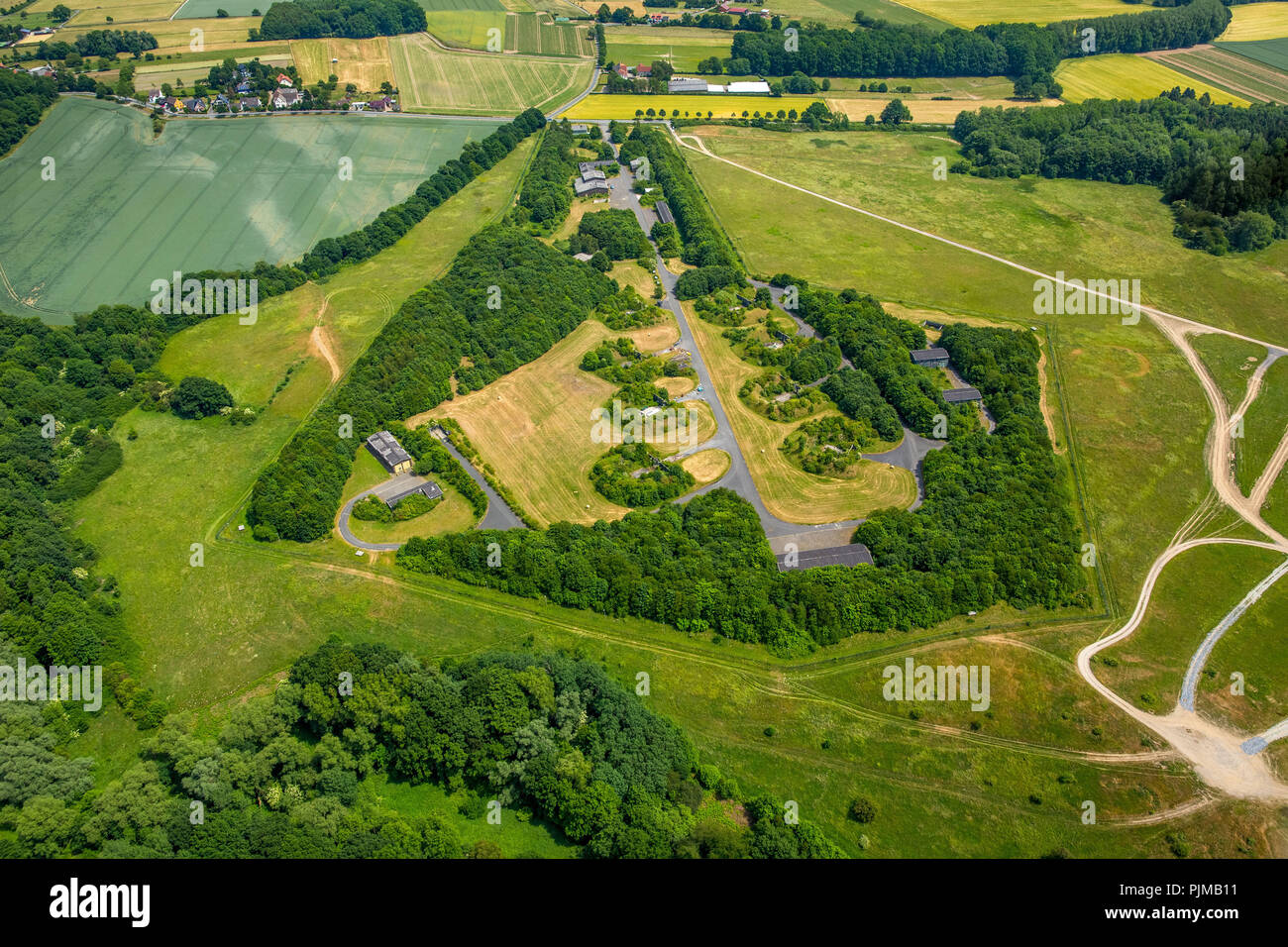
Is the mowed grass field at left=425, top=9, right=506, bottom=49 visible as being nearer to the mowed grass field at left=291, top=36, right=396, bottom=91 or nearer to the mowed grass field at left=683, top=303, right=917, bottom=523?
the mowed grass field at left=291, top=36, right=396, bottom=91

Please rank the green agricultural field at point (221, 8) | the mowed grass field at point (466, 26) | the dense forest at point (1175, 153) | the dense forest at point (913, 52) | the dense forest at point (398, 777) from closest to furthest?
the dense forest at point (398, 777) → the dense forest at point (1175, 153) → the dense forest at point (913, 52) → the mowed grass field at point (466, 26) → the green agricultural field at point (221, 8)

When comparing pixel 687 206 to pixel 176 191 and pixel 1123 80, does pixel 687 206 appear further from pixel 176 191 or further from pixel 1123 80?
pixel 1123 80

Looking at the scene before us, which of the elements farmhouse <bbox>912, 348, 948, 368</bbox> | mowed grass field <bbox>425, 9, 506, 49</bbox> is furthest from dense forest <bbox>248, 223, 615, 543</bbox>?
mowed grass field <bbox>425, 9, 506, 49</bbox>

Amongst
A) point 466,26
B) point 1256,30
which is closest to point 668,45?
point 466,26

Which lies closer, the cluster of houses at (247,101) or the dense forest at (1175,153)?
the dense forest at (1175,153)

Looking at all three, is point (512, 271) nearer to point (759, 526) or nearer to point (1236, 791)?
point (759, 526)

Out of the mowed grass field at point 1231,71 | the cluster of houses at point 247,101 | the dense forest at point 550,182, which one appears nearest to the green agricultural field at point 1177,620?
the dense forest at point 550,182

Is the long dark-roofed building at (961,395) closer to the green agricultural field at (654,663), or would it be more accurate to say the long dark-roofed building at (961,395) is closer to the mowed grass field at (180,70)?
the green agricultural field at (654,663)
